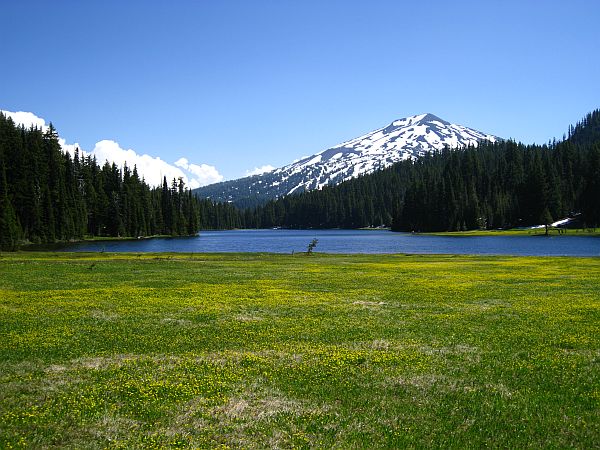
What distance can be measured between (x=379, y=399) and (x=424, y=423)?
1.72m

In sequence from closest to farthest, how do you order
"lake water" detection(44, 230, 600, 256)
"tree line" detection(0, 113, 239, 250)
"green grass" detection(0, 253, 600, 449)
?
"green grass" detection(0, 253, 600, 449)
"lake water" detection(44, 230, 600, 256)
"tree line" detection(0, 113, 239, 250)

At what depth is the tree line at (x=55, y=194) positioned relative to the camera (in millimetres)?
118438

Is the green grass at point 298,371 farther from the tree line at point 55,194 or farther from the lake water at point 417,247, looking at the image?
the tree line at point 55,194

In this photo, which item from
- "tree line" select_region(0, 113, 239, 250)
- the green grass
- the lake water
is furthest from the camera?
"tree line" select_region(0, 113, 239, 250)

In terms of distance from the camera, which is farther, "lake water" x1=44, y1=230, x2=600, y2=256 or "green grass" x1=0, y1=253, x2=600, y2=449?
"lake water" x1=44, y1=230, x2=600, y2=256

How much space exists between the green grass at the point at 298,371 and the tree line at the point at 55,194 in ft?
298

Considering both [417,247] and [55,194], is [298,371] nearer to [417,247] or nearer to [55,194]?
[417,247]

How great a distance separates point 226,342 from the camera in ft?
63.4

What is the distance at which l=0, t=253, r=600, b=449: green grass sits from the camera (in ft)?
35.9

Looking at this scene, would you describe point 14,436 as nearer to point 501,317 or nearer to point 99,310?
point 99,310

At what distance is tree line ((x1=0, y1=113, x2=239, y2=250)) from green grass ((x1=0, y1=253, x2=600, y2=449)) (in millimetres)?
90830

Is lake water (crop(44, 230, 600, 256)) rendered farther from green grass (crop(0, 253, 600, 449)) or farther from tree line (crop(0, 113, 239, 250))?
green grass (crop(0, 253, 600, 449))

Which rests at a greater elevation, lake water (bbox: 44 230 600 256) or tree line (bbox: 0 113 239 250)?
tree line (bbox: 0 113 239 250)

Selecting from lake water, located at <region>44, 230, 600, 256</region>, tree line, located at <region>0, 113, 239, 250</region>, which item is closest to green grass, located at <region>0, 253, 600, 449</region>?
lake water, located at <region>44, 230, 600, 256</region>
